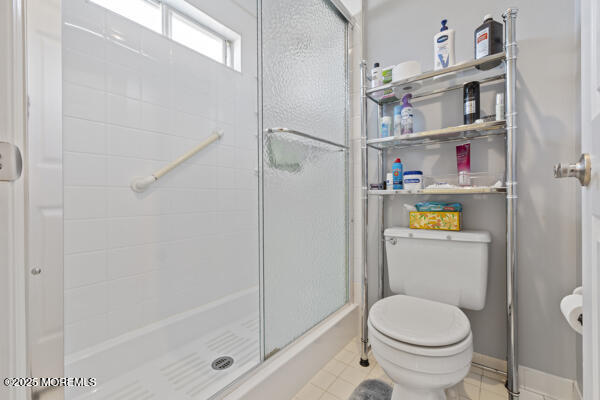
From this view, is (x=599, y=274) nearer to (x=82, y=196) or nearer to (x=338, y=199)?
(x=338, y=199)

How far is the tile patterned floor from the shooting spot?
3.61 ft

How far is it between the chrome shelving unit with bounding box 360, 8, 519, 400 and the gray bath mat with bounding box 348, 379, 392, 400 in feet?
0.44

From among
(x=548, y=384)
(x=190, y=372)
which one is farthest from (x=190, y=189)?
(x=548, y=384)

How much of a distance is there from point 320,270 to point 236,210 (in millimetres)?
749

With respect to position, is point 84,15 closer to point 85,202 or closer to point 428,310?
point 85,202

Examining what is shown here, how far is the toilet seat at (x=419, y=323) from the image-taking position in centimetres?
82

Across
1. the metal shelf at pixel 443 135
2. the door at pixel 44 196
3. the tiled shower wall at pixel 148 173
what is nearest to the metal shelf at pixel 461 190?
the metal shelf at pixel 443 135

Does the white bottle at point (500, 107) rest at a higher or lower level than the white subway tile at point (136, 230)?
higher

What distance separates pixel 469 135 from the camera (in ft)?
3.93

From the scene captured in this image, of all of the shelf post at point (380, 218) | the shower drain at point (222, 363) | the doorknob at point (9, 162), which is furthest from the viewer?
the shelf post at point (380, 218)

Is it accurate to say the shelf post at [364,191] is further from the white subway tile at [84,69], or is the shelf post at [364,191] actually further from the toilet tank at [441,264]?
the white subway tile at [84,69]

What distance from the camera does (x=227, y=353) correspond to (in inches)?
52.6

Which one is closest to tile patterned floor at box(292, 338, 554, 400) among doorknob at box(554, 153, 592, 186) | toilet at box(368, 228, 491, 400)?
toilet at box(368, 228, 491, 400)

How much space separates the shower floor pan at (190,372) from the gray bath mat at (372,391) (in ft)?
1.52
